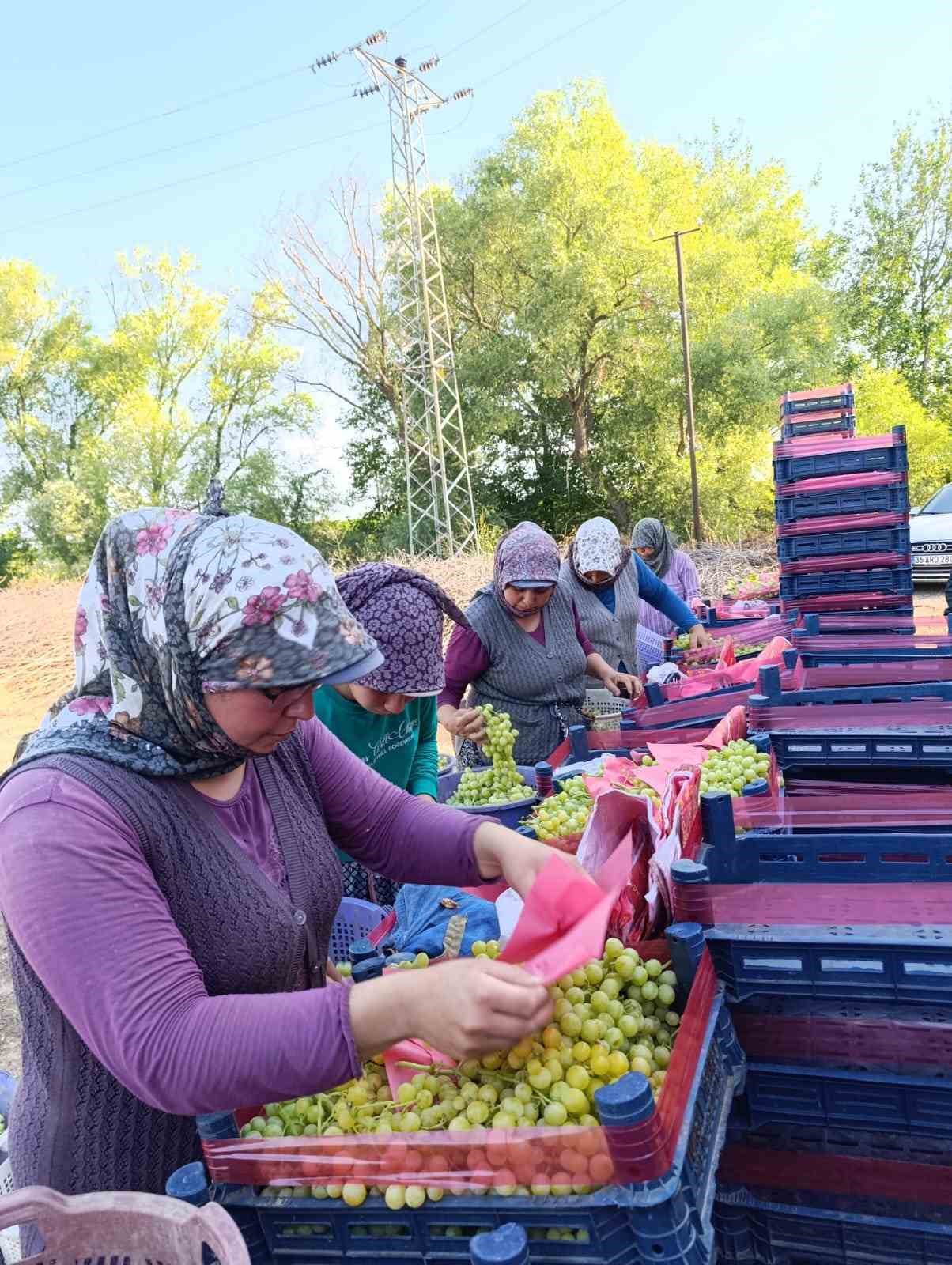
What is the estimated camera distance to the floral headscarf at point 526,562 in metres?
3.30

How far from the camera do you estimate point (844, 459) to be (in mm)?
4551

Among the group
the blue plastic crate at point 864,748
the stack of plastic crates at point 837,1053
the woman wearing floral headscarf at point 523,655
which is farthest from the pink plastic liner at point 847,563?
the stack of plastic crates at point 837,1053

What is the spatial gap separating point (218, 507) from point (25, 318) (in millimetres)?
31504

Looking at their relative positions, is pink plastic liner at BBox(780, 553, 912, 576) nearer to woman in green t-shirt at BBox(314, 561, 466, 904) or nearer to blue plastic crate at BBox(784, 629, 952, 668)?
blue plastic crate at BBox(784, 629, 952, 668)

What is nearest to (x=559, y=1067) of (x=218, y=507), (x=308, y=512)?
(x=218, y=507)

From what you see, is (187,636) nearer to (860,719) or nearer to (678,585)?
(860,719)

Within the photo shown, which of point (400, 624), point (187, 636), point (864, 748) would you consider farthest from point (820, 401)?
point (187, 636)

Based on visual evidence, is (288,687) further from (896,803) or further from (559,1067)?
(896,803)

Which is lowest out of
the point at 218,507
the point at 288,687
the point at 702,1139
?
the point at 702,1139

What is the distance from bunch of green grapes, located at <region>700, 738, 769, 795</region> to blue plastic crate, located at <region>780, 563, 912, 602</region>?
2.98 m

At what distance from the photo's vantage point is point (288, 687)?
3.65 feet

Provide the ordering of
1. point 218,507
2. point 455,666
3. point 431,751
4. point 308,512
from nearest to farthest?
1. point 218,507
2. point 431,751
3. point 455,666
4. point 308,512

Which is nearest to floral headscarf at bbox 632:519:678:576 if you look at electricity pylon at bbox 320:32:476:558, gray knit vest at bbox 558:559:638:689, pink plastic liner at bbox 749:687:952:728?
gray knit vest at bbox 558:559:638:689

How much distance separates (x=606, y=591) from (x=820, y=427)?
79.5 inches
